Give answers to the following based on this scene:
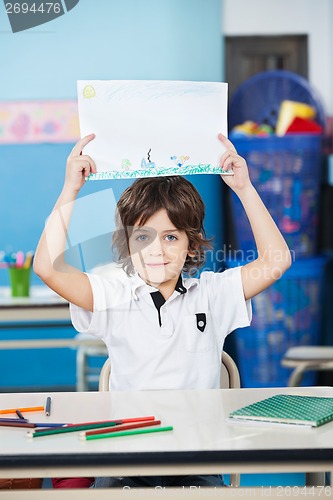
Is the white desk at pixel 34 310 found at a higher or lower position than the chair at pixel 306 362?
higher

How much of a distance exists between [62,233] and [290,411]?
509 mm

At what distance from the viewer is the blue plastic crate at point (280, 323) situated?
3539 mm

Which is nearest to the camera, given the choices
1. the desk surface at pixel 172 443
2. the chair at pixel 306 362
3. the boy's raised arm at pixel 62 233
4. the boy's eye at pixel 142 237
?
the desk surface at pixel 172 443

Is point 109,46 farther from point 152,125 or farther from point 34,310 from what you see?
point 152,125

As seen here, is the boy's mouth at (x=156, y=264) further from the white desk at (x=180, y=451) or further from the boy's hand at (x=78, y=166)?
the white desk at (x=180, y=451)

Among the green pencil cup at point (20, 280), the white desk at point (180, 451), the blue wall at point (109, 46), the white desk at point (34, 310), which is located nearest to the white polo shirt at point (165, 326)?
the white desk at point (180, 451)

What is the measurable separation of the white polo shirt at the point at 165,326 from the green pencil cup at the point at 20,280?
63.2 inches

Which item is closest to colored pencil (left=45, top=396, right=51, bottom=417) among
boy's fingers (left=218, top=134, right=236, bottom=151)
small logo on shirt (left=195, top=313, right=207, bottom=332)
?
small logo on shirt (left=195, top=313, right=207, bottom=332)

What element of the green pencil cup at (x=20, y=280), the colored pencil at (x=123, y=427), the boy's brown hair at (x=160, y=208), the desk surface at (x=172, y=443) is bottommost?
the desk surface at (x=172, y=443)

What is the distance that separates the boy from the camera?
4.91 ft

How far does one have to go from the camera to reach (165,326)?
1.53m

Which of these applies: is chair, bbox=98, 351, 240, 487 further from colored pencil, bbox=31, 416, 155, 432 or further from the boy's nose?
colored pencil, bbox=31, 416, 155, 432

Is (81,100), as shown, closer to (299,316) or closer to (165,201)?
(165,201)

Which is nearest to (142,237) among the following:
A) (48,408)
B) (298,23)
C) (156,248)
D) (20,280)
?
(156,248)
